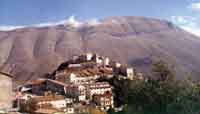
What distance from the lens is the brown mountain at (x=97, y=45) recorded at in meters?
116

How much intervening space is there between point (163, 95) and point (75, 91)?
42.9ft

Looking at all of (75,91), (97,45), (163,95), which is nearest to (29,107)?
(75,91)

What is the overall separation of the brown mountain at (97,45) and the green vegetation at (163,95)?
6706 cm

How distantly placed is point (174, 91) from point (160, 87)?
1408 millimetres

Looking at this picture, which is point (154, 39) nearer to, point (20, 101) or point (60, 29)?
point (60, 29)

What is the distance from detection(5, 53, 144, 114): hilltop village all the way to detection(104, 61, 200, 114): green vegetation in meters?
3.72

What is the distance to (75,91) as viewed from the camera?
3847cm

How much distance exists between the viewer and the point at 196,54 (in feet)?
463

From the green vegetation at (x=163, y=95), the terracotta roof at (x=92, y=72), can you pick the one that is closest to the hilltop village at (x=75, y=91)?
the terracotta roof at (x=92, y=72)

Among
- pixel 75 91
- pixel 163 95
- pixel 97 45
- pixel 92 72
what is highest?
pixel 97 45

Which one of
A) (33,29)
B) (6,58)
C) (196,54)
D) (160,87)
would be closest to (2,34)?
(33,29)

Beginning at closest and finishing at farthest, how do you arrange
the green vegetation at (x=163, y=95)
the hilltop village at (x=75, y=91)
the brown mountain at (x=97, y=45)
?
the green vegetation at (x=163, y=95) → the hilltop village at (x=75, y=91) → the brown mountain at (x=97, y=45)

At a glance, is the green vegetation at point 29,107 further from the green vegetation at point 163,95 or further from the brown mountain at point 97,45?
the brown mountain at point 97,45

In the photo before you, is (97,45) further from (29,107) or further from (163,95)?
(163,95)
